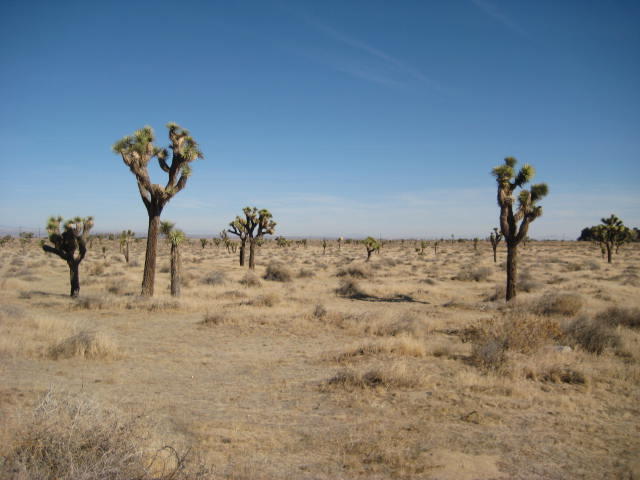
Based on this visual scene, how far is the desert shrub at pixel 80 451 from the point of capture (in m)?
3.44

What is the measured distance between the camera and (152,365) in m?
8.86

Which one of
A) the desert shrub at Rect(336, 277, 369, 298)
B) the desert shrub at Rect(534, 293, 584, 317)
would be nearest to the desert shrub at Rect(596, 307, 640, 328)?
the desert shrub at Rect(534, 293, 584, 317)

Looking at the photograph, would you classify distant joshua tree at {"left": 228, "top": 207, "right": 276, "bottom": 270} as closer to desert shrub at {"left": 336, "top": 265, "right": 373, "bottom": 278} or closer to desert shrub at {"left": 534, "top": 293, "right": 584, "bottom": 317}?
desert shrub at {"left": 336, "top": 265, "right": 373, "bottom": 278}

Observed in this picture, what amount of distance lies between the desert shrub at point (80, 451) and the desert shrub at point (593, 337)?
9.32m

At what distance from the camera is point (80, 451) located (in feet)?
12.3

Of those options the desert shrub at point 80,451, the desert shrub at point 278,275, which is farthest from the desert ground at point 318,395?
the desert shrub at point 278,275

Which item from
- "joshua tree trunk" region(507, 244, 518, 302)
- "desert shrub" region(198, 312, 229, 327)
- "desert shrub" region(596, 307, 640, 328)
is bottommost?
"desert shrub" region(198, 312, 229, 327)

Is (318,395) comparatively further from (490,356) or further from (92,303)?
(92,303)

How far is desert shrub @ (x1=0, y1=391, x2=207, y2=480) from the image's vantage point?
3.44 metres

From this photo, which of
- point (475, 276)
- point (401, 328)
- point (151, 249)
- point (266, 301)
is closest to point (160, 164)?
point (151, 249)

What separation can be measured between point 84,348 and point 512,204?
52.5ft

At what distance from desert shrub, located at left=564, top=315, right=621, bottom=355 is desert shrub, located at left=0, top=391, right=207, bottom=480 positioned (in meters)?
9.32

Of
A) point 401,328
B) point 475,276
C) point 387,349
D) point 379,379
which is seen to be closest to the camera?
point 379,379

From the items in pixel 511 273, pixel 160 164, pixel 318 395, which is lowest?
pixel 318 395
